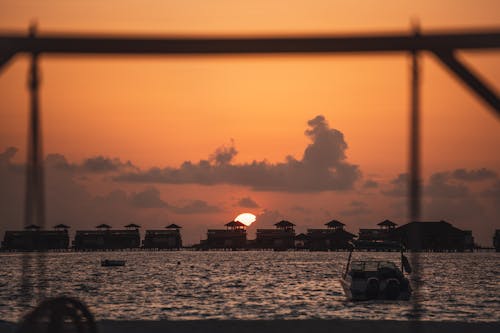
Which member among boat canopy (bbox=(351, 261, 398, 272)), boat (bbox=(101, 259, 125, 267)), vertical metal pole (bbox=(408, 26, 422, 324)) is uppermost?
vertical metal pole (bbox=(408, 26, 422, 324))

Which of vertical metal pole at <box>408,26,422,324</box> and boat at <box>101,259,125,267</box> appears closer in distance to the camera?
vertical metal pole at <box>408,26,422,324</box>

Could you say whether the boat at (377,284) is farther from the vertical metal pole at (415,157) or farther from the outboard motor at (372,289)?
the vertical metal pole at (415,157)

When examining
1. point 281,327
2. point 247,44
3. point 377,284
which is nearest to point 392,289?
point 377,284

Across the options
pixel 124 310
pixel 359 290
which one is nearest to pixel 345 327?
pixel 359 290

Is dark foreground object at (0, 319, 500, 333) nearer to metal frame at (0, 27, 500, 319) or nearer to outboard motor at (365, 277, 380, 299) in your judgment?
metal frame at (0, 27, 500, 319)

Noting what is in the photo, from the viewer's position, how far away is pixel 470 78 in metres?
5.80

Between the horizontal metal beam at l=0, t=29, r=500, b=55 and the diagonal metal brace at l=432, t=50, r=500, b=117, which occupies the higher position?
the horizontal metal beam at l=0, t=29, r=500, b=55

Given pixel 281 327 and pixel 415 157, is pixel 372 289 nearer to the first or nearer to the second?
pixel 281 327

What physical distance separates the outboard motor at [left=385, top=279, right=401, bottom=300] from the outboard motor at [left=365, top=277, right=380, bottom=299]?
0.60m

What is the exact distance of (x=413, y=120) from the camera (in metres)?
5.73

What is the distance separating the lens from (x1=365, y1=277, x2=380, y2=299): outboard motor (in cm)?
4491

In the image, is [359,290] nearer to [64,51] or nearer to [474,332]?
[474,332]

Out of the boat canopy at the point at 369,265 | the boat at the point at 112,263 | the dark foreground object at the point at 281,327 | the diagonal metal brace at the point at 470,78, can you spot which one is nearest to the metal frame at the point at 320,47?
the diagonal metal brace at the point at 470,78

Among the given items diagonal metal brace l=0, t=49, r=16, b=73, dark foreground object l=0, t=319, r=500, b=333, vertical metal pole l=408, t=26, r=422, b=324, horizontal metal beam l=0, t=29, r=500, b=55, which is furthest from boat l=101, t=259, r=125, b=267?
vertical metal pole l=408, t=26, r=422, b=324
